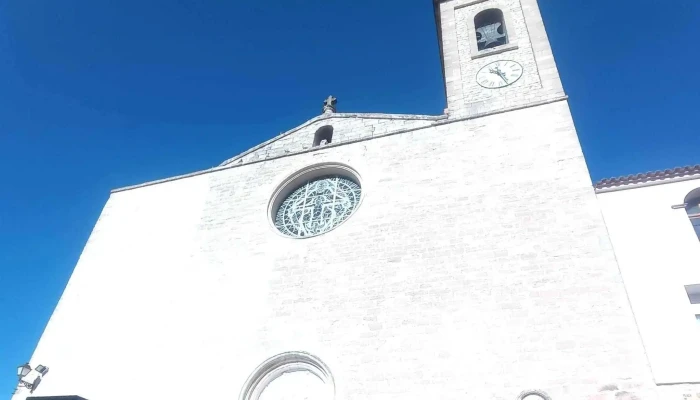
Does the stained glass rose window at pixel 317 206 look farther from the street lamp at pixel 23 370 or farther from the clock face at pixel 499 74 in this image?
the street lamp at pixel 23 370

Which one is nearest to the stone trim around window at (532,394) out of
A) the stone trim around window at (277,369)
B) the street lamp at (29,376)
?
the stone trim around window at (277,369)

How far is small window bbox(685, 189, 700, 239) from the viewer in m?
6.36

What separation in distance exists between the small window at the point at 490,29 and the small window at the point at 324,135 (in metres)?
3.64

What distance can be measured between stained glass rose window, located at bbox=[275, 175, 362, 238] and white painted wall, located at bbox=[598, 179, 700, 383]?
12.1 feet

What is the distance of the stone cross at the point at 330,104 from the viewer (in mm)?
10284

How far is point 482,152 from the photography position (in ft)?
24.6

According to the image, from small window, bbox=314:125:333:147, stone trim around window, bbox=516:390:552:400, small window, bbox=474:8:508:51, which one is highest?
small window, bbox=474:8:508:51

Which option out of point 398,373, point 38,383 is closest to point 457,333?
point 398,373

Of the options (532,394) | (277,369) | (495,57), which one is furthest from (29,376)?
(495,57)

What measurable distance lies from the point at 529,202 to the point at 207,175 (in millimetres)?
5793

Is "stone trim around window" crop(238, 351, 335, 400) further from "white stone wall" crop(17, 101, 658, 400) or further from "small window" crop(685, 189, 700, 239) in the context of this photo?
"small window" crop(685, 189, 700, 239)

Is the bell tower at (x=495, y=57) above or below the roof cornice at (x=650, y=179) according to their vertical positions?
above

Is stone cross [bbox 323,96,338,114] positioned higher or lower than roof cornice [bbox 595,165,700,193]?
higher

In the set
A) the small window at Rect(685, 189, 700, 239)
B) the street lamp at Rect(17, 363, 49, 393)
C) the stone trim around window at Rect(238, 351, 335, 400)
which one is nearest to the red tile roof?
the small window at Rect(685, 189, 700, 239)
